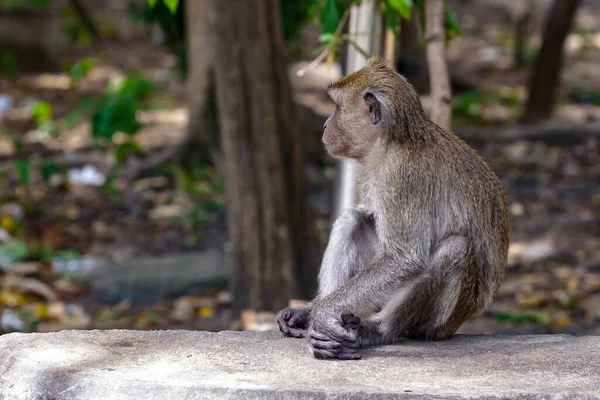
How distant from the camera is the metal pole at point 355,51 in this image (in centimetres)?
517

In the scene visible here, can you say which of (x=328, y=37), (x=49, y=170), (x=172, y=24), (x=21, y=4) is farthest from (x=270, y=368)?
(x=21, y=4)

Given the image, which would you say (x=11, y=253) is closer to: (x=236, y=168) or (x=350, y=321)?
(x=236, y=168)

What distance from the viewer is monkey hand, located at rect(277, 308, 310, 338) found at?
13.6ft

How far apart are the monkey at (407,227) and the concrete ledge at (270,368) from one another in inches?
5.0

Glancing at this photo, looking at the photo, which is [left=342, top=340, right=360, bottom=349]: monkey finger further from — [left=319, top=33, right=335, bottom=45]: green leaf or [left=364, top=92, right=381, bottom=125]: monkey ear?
[left=319, top=33, right=335, bottom=45]: green leaf

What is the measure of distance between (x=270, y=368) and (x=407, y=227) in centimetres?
82

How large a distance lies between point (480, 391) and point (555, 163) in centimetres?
839

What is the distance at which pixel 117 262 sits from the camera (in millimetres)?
8367

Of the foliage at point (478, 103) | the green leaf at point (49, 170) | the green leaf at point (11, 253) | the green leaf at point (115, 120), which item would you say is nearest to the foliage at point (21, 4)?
→ the green leaf at point (49, 170)

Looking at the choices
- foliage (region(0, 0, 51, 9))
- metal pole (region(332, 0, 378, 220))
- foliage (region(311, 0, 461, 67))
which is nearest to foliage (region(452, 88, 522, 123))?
metal pole (region(332, 0, 378, 220))

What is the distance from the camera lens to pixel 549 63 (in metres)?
11.7

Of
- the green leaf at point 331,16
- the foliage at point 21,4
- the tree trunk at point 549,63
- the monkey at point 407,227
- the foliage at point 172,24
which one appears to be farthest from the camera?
the foliage at point 21,4

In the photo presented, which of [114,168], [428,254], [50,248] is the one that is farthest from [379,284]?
[114,168]

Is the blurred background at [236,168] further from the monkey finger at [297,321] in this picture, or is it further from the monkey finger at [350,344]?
the monkey finger at [350,344]
